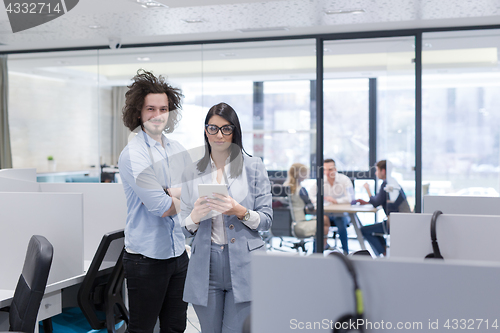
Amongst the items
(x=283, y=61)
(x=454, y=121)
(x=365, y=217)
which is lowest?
(x=365, y=217)

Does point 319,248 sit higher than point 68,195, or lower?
lower

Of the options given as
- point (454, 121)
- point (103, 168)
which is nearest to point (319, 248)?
point (454, 121)

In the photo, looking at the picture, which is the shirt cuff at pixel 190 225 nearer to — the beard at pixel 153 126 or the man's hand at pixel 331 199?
the beard at pixel 153 126

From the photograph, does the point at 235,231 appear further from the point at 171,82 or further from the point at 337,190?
the point at 171,82

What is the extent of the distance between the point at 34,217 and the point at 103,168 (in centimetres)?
302

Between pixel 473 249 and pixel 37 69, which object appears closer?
pixel 473 249

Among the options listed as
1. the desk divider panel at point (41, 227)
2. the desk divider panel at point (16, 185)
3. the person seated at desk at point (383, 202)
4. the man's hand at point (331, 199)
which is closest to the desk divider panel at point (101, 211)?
the desk divider panel at point (16, 185)

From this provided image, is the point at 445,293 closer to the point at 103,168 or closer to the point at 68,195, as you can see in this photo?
the point at 68,195

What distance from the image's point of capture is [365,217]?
179 inches

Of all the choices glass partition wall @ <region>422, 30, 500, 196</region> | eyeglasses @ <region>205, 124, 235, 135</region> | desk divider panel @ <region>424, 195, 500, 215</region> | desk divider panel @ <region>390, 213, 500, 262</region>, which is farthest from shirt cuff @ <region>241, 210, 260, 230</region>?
glass partition wall @ <region>422, 30, 500, 196</region>

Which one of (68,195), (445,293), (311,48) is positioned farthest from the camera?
(311,48)

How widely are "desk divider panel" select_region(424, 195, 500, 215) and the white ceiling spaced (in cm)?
171

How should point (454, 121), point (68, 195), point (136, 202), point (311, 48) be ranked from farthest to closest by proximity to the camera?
point (311, 48)
point (454, 121)
point (68, 195)
point (136, 202)

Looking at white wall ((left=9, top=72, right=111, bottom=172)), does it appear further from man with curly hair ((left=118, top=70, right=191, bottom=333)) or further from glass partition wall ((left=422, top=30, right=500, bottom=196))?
glass partition wall ((left=422, top=30, right=500, bottom=196))
